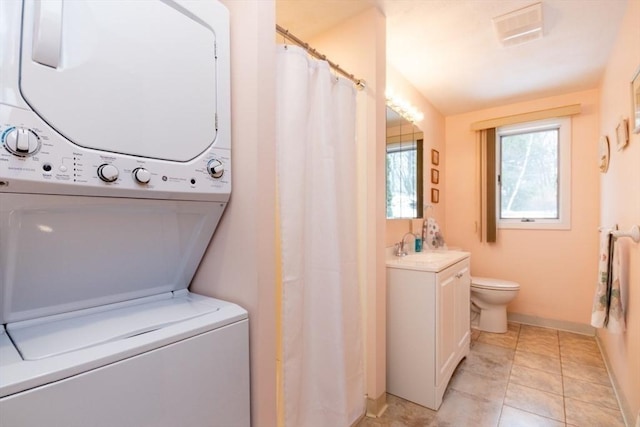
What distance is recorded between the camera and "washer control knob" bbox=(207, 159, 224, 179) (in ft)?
2.95

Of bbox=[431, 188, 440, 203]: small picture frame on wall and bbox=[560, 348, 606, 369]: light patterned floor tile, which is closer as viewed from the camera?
bbox=[560, 348, 606, 369]: light patterned floor tile

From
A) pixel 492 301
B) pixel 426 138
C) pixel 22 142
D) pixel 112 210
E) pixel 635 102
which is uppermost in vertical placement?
pixel 426 138

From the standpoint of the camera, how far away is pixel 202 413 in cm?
78

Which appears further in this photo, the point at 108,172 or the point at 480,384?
the point at 480,384

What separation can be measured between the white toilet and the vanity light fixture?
173 centimetres

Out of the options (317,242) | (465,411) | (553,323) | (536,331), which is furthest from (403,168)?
(553,323)

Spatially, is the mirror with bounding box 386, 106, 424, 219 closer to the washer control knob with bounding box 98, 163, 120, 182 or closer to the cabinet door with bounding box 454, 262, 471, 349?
the cabinet door with bounding box 454, 262, 471, 349

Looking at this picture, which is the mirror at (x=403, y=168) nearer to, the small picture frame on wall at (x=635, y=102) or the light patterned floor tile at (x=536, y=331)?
the small picture frame on wall at (x=635, y=102)

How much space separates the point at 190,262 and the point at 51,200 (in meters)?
0.46

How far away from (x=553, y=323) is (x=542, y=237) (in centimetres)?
88

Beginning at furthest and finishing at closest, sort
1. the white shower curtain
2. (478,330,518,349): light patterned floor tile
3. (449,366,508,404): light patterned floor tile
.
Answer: (478,330,518,349): light patterned floor tile → (449,366,508,404): light patterned floor tile → the white shower curtain

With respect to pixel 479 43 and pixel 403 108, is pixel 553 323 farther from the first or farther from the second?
pixel 479 43

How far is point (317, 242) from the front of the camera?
1.40 m

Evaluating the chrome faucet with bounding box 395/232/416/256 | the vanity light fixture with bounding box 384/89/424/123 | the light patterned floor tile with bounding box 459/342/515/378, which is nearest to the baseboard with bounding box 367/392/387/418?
the light patterned floor tile with bounding box 459/342/515/378
